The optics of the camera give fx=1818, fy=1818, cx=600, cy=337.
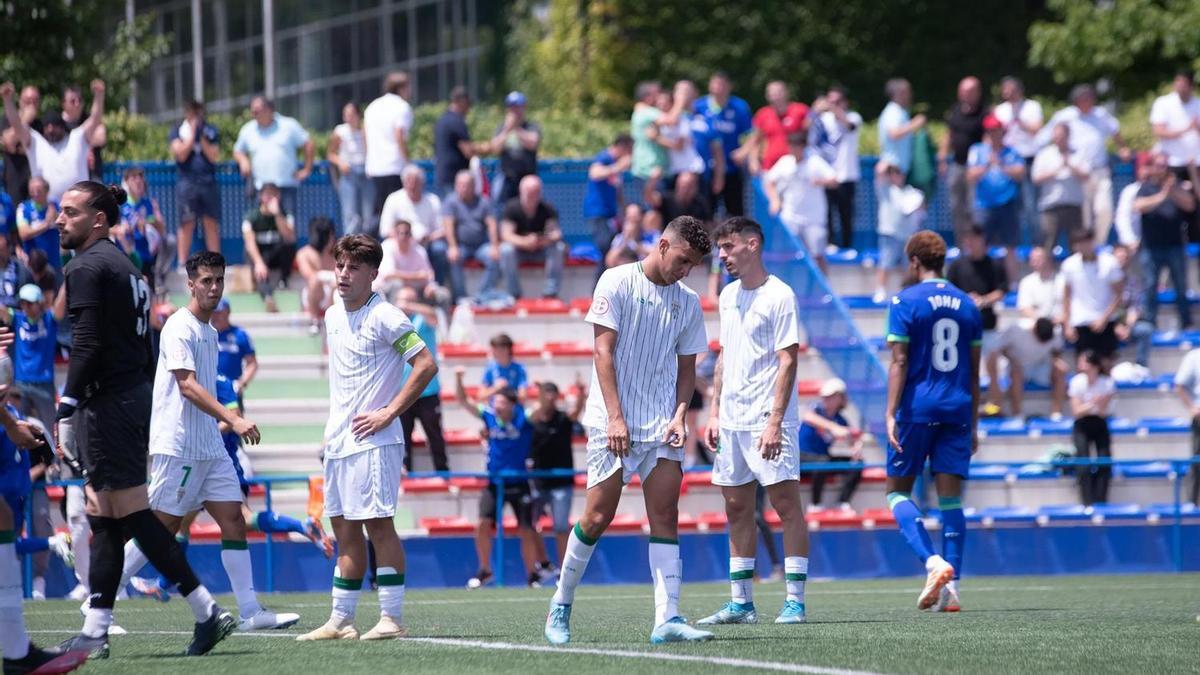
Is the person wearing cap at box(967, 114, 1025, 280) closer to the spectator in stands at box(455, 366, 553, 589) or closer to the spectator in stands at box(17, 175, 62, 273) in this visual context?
the spectator in stands at box(455, 366, 553, 589)

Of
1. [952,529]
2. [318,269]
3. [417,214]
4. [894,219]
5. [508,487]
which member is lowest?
[508,487]

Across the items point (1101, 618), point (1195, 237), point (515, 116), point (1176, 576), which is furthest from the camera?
point (1195, 237)

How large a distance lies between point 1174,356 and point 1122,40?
14.0m

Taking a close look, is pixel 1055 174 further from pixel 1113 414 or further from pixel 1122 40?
pixel 1122 40

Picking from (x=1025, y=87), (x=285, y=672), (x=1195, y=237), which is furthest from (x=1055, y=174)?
(x=1025, y=87)

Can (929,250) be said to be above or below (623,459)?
above

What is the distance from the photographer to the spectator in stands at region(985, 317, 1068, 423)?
63.5 feet

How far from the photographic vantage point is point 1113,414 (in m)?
19.3

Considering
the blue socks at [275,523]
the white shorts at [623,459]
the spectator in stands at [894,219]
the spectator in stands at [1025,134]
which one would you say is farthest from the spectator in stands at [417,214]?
the white shorts at [623,459]

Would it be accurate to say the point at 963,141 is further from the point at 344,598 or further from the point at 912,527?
the point at 344,598

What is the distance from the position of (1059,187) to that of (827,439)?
6.15 metres

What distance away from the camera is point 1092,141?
854 inches

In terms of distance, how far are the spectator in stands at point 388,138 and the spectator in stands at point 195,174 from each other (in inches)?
67.7

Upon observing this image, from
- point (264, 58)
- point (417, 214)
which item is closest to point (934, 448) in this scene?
point (417, 214)
